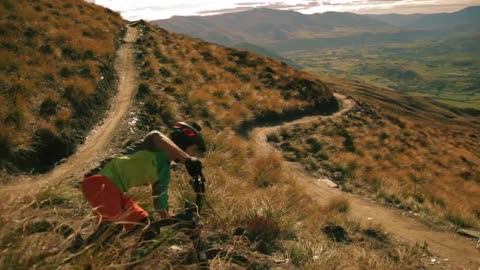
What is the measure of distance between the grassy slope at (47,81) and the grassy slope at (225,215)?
2.22 m

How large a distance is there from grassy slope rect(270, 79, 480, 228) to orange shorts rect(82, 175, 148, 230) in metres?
9.98

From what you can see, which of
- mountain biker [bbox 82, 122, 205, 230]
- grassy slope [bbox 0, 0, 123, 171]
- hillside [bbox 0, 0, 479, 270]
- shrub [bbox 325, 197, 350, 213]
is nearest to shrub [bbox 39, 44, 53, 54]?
grassy slope [bbox 0, 0, 123, 171]

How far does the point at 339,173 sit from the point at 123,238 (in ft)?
47.9

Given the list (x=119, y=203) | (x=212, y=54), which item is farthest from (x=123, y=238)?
(x=212, y=54)

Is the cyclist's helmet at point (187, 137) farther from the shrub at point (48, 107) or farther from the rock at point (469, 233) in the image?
the shrub at point (48, 107)

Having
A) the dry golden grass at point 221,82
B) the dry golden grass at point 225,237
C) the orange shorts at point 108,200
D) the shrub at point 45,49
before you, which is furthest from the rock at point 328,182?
the shrub at point 45,49

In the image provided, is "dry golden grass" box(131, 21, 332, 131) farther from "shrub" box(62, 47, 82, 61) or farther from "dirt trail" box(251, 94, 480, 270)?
"dirt trail" box(251, 94, 480, 270)

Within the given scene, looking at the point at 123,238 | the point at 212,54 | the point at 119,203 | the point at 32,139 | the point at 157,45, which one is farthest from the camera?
the point at 212,54

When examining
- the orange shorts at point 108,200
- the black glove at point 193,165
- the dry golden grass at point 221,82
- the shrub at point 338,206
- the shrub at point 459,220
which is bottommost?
the shrub at point 459,220

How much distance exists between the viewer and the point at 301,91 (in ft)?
102

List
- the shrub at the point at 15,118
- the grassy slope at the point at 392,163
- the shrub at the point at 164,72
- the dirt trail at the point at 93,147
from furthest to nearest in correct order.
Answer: the shrub at the point at 164,72, the grassy slope at the point at 392,163, the shrub at the point at 15,118, the dirt trail at the point at 93,147

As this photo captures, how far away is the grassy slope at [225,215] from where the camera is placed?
3994 mm

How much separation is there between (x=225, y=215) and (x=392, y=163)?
1729cm

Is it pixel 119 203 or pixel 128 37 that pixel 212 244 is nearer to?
pixel 119 203
